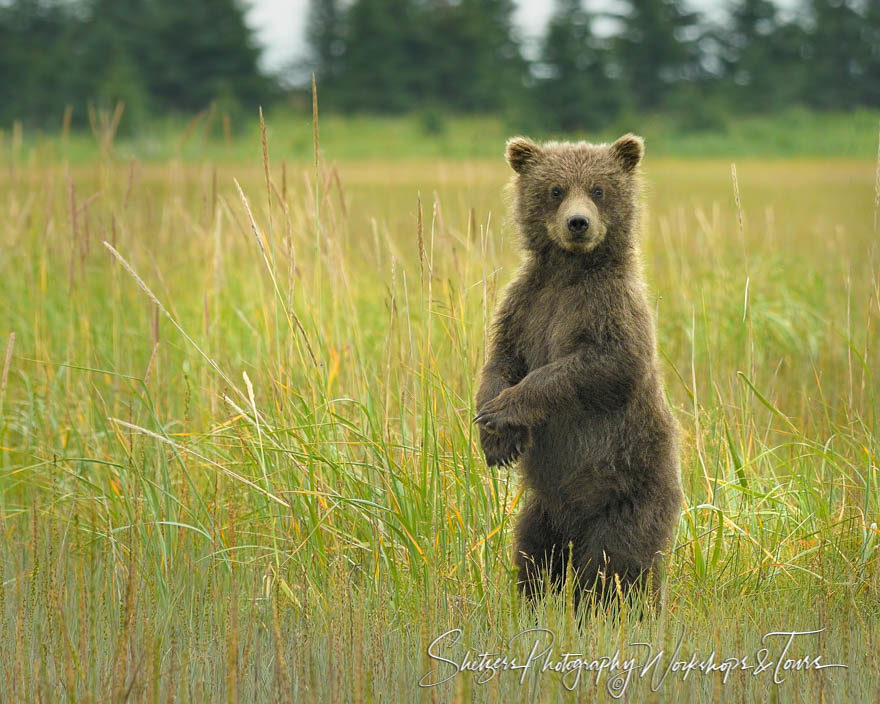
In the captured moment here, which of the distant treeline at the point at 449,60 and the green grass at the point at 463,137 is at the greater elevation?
the distant treeline at the point at 449,60

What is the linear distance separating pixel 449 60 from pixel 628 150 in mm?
40367

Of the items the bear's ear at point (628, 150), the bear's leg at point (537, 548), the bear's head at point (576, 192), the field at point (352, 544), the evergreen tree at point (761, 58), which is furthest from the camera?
the evergreen tree at point (761, 58)

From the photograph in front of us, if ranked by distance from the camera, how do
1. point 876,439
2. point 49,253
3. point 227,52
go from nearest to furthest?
point 876,439 → point 49,253 → point 227,52

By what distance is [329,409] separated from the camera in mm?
3777

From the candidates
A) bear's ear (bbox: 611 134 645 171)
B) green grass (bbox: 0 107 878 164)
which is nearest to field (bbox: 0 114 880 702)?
bear's ear (bbox: 611 134 645 171)

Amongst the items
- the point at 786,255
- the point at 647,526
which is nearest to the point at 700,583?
the point at 647,526

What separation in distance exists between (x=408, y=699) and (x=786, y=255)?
28.1ft

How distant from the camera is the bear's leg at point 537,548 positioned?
12.6 ft

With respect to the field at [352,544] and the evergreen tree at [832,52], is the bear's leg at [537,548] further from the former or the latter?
the evergreen tree at [832,52]

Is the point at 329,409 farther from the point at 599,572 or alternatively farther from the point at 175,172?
the point at 175,172

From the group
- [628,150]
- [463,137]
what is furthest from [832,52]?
[628,150]

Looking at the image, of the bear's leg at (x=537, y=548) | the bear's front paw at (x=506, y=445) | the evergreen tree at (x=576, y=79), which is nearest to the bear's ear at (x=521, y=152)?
the bear's front paw at (x=506, y=445)

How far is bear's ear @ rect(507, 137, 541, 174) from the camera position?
3.97 m

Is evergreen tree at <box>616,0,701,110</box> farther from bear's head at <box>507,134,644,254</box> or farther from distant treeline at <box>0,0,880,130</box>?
bear's head at <box>507,134,644,254</box>
